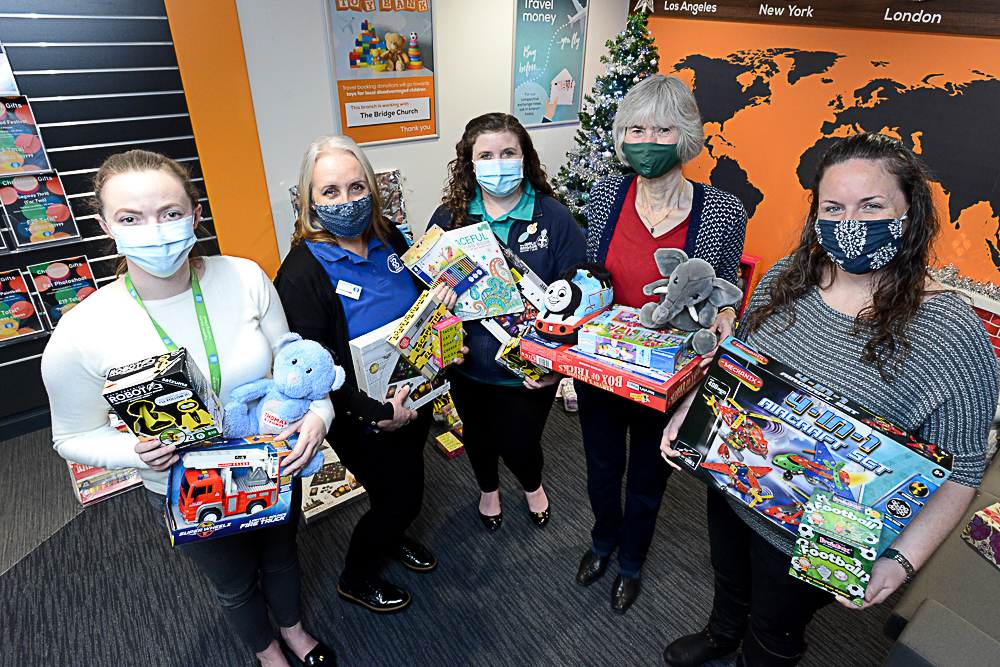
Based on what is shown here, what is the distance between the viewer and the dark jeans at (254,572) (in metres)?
1.54

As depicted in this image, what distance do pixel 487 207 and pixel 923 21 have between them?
3.17 m

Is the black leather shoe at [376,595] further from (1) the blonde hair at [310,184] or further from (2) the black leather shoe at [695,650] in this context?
(1) the blonde hair at [310,184]

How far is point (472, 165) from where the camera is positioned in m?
2.01

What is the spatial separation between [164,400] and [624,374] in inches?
46.1

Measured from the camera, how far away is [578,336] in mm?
1655

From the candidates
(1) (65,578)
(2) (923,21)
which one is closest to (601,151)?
(2) (923,21)

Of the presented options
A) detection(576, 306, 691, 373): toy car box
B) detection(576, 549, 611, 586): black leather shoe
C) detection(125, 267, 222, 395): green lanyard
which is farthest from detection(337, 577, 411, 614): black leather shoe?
detection(576, 306, 691, 373): toy car box

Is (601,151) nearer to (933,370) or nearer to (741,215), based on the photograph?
(741,215)

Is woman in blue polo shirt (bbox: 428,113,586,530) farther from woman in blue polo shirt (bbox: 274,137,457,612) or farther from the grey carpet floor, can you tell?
the grey carpet floor

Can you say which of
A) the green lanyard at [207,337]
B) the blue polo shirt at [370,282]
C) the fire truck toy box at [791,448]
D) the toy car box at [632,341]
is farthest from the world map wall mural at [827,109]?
the green lanyard at [207,337]

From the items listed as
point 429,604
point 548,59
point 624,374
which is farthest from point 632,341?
point 548,59

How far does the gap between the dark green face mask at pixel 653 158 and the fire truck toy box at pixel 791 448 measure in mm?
706

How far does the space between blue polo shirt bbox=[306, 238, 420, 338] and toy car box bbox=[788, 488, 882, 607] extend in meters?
1.31

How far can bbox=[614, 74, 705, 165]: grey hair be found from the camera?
5.59 ft
